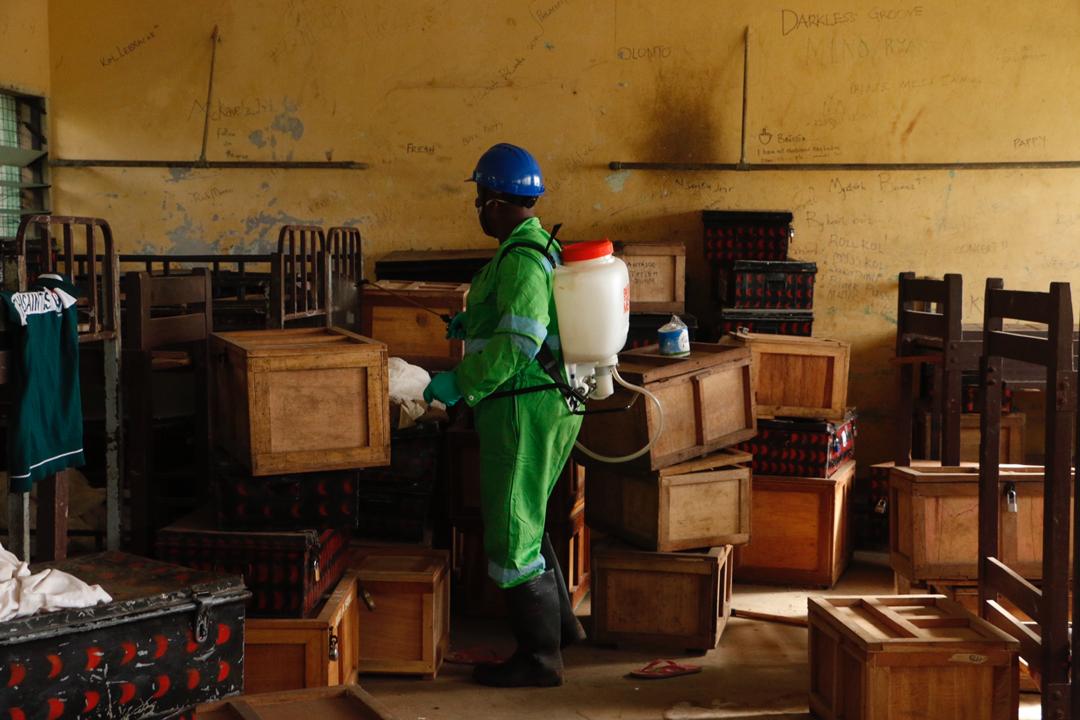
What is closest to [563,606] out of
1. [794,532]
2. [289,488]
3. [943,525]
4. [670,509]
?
[670,509]

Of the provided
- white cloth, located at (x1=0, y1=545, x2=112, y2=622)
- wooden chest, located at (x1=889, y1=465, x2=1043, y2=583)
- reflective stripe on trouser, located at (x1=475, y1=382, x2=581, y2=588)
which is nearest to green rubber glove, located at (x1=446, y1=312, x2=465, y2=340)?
reflective stripe on trouser, located at (x1=475, y1=382, x2=581, y2=588)

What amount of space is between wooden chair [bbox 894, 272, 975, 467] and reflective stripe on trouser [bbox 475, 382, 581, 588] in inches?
70.9

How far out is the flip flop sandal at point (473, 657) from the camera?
5.18m

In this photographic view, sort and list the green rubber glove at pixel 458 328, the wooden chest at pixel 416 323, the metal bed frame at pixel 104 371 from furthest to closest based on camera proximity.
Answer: the wooden chest at pixel 416 323 → the green rubber glove at pixel 458 328 → the metal bed frame at pixel 104 371

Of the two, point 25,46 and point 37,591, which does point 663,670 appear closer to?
point 37,591

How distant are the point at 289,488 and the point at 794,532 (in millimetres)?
3313

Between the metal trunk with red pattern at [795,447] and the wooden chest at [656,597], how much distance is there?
127 centimetres

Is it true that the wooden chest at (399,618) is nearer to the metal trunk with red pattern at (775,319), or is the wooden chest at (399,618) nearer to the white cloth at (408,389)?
the white cloth at (408,389)


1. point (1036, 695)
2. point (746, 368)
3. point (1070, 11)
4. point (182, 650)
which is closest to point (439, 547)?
point (746, 368)

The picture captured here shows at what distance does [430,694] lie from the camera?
189 inches

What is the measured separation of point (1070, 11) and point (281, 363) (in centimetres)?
617

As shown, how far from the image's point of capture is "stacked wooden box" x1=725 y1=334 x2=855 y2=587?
6.40m

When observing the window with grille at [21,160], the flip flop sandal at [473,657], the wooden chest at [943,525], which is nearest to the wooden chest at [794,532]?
the wooden chest at [943,525]

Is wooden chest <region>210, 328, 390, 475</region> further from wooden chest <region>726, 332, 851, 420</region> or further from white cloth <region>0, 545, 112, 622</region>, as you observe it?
wooden chest <region>726, 332, 851, 420</region>
